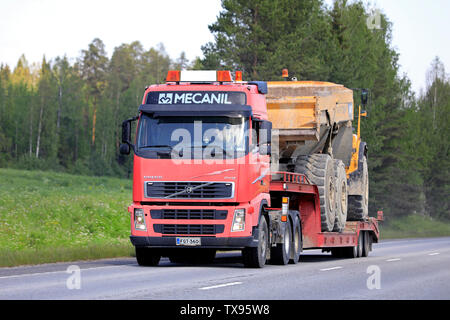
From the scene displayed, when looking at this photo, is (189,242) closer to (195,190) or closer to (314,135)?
(195,190)

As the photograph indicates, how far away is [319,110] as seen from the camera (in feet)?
71.1

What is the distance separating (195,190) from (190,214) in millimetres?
514

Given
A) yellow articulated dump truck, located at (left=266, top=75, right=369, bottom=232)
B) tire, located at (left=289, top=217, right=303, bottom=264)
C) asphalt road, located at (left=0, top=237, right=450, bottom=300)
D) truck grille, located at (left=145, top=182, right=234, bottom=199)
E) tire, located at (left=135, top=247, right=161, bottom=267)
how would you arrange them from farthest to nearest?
yellow articulated dump truck, located at (left=266, top=75, right=369, bottom=232), tire, located at (left=289, top=217, right=303, bottom=264), tire, located at (left=135, top=247, right=161, bottom=267), truck grille, located at (left=145, top=182, right=234, bottom=199), asphalt road, located at (left=0, top=237, right=450, bottom=300)

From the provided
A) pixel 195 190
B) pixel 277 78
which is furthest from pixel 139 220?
pixel 277 78

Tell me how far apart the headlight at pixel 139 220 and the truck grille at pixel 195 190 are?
590 mm

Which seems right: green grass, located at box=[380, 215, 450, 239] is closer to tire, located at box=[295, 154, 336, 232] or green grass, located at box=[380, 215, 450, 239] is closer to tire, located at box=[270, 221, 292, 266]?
tire, located at box=[295, 154, 336, 232]

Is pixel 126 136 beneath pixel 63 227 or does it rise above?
above

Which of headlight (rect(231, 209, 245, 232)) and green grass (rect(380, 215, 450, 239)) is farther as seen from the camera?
green grass (rect(380, 215, 450, 239))

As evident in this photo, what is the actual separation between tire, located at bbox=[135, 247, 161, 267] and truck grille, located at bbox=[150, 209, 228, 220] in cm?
161

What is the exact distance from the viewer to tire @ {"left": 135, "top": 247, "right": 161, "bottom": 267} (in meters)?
18.5

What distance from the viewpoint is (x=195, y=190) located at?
17.0 meters

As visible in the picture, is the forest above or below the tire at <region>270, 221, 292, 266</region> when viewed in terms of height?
above


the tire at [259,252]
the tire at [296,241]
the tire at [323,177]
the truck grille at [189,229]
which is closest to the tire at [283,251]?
the tire at [296,241]

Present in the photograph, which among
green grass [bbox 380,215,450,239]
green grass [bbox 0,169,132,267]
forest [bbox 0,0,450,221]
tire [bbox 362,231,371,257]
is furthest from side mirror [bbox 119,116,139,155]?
green grass [bbox 380,215,450,239]
